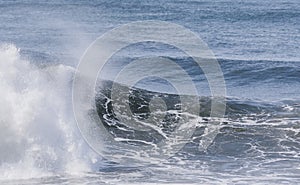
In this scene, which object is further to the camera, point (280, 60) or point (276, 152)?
point (280, 60)

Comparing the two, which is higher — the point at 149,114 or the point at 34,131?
the point at 149,114

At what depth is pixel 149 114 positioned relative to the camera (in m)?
17.1

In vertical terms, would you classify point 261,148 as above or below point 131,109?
below

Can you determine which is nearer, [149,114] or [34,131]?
[34,131]

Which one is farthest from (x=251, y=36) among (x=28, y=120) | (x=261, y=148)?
(x=28, y=120)

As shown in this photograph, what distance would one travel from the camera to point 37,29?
106 feet

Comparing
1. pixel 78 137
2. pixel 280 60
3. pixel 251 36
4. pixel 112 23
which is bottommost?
pixel 78 137

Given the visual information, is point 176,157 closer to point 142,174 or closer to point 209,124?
point 142,174

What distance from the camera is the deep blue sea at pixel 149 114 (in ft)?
39.1

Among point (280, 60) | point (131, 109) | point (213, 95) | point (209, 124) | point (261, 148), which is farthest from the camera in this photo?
point (280, 60)

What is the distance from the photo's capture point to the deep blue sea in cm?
1191

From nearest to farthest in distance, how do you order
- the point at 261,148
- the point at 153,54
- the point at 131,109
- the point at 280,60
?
1. the point at 261,148
2. the point at 131,109
3. the point at 280,60
4. the point at 153,54

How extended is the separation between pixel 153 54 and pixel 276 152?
1329cm

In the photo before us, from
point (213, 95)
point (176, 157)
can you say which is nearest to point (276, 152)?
point (176, 157)
